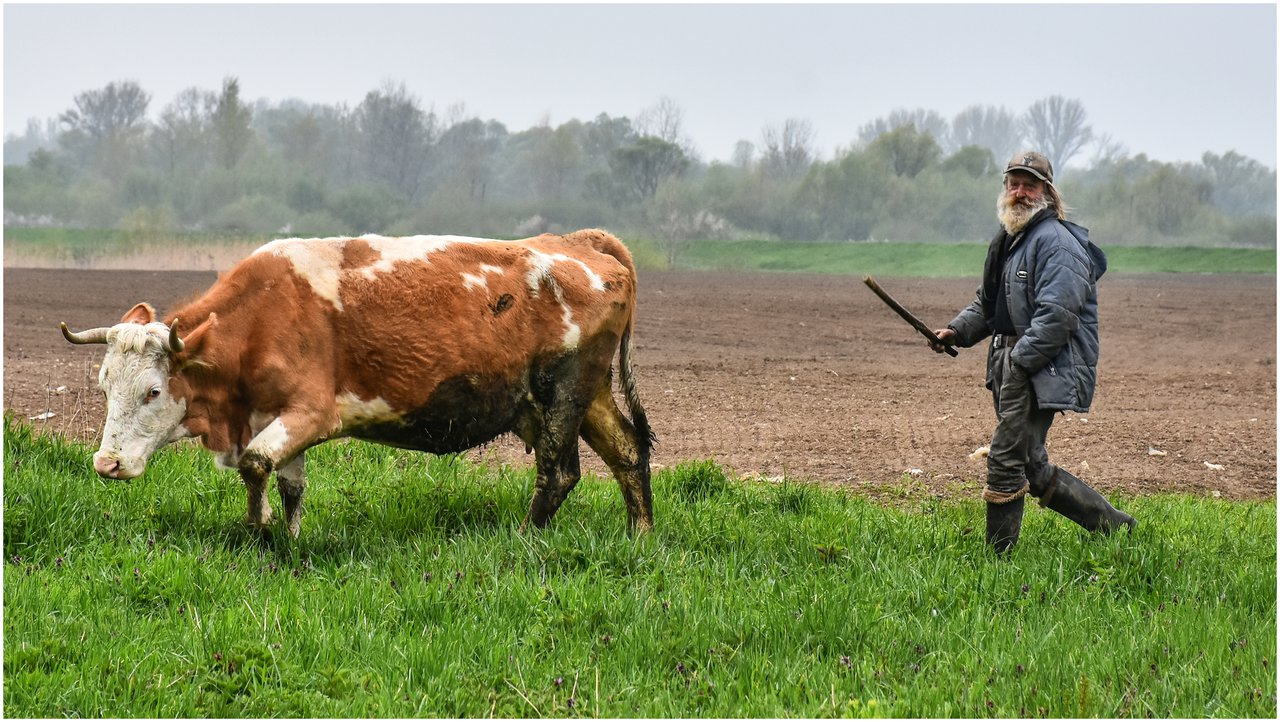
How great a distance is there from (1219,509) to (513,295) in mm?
5078

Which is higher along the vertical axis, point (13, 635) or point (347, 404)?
point (347, 404)

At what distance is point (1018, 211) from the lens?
20.6 feet

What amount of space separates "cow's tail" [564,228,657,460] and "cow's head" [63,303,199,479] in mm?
2343

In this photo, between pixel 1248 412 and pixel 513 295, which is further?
pixel 1248 412

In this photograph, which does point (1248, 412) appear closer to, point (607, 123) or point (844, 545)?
point (844, 545)

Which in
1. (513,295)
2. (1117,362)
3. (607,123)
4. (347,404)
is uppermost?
(607,123)

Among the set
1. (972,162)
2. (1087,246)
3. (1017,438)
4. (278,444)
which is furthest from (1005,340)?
(972,162)

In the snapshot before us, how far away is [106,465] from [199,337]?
715 mm

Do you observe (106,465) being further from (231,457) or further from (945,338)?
(945,338)

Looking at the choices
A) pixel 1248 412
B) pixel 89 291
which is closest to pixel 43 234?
pixel 89 291

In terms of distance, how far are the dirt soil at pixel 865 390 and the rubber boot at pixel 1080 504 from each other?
1.93 meters

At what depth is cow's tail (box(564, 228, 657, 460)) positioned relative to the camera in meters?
6.65

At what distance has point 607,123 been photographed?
6575cm

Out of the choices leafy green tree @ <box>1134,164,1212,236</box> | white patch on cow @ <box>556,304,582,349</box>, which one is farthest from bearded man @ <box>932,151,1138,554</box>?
leafy green tree @ <box>1134,164,1212,236</box>
